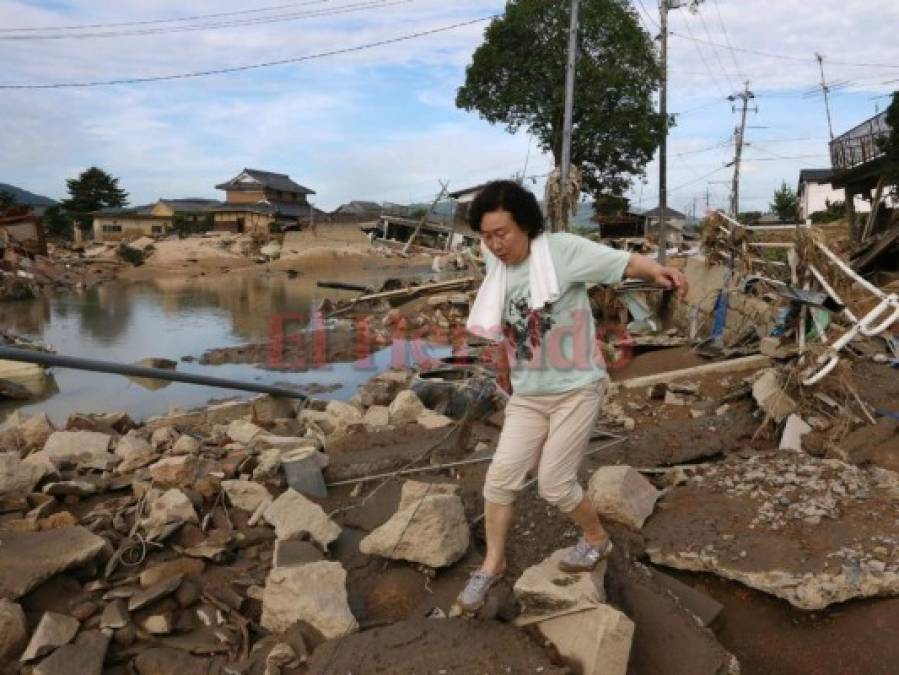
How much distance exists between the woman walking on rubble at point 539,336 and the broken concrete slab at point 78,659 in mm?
1335

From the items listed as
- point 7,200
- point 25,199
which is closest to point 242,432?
point 7,200

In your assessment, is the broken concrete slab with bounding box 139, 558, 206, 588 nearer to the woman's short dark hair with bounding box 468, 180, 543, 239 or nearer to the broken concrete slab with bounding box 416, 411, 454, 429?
the woman's short dark hair with bounding box 468, 180, 543, 239

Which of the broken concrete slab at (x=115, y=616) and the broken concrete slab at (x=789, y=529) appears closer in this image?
the broken concrete slab at (x=115, y=616)

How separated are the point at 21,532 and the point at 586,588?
2.51 meters

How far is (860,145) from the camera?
61.9 ft

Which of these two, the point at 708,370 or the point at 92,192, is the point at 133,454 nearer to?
the point at 708,370

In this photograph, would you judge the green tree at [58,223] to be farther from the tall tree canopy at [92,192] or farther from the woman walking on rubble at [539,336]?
the woman walking on rubble at [539,336]

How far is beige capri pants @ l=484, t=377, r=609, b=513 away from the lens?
260cm

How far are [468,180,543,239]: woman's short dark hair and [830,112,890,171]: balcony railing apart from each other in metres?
17.6

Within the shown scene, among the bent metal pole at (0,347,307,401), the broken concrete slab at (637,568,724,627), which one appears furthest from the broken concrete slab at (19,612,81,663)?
the broken concrete slab at (637,568,724,627)

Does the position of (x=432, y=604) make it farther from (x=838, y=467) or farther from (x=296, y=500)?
(x=838, y=467)

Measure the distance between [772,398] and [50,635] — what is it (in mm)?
4511

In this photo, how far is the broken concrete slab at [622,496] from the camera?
359cm

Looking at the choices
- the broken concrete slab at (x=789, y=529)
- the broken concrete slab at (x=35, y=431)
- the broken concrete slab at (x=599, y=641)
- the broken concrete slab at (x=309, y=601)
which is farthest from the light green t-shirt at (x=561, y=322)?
the broken concrete slab at (x=35, y=431)
